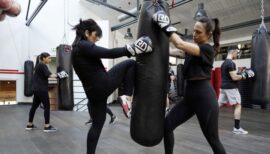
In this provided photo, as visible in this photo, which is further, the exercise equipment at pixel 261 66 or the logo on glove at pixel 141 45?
the exercise equipment at pixel 261 66

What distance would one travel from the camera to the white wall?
9.70 meters

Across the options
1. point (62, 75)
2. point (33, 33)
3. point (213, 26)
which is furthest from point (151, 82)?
point (33, 33)

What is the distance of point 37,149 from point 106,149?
0.79 meters

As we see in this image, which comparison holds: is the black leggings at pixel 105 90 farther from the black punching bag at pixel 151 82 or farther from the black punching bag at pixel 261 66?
the black punching bag at pixel 261 66

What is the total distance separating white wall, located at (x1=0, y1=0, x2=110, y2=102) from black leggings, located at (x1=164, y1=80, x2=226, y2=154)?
8.46 m

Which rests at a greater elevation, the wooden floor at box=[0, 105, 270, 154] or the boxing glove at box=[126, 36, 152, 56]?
the boxing glove at box=[126, 36, 152, 56]

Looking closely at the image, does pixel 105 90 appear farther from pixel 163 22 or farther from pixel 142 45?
pixel 163 22

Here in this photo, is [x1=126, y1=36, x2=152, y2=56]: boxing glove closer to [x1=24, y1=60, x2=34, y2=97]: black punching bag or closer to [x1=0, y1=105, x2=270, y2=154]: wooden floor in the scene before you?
[x1=0, y1=105, x2=270, y2=154]: wooden floor

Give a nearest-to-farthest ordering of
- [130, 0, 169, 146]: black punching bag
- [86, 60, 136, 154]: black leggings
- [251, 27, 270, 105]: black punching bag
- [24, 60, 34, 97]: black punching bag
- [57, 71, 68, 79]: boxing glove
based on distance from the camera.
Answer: [130, 0, 169, 146]: black punching bag → [86, 60, 136, 154]: black leggings → [251, 27, 270, 105]: black punching bag → [57, 71, 68, 79]: boxing glove → [24, 60, 34, 97]: black punching bag

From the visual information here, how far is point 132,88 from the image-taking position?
1955 millimetres

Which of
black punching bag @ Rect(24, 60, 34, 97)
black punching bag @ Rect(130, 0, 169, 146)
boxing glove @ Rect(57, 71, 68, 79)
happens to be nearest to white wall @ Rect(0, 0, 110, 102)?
black punching bag @ Rect(24, 60, 34, 97)

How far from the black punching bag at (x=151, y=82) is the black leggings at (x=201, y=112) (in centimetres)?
10

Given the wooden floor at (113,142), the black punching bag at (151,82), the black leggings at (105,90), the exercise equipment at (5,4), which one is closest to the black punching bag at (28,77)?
the wooden floor at (113,142)

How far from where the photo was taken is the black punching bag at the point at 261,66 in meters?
3.41
